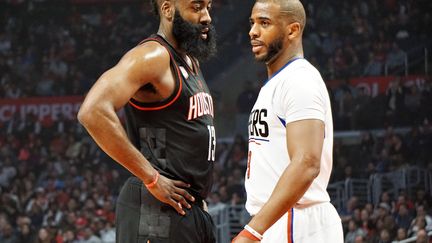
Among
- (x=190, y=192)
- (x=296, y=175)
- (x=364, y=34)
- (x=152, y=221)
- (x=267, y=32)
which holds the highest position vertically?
(x=364, y=34)

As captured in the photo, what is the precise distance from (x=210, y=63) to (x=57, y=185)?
4.56 meters

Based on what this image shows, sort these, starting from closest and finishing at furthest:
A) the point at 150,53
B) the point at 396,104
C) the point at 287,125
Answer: the point at 287,125, the point at 150,53, the point at 396,104

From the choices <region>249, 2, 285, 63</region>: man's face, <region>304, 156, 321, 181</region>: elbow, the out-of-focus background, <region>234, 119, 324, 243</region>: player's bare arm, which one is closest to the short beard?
<region>249, 2, 285, 63</region>: man's face

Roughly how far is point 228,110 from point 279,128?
38.3 feet

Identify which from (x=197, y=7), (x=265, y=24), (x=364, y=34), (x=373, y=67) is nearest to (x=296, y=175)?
(x=265, y=24)

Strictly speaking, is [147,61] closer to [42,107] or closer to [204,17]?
[204,17]

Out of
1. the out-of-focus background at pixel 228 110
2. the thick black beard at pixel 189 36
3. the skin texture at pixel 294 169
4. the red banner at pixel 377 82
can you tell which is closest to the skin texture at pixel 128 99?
the thick black beard at pixel 189 36

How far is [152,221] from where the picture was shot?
133 inches

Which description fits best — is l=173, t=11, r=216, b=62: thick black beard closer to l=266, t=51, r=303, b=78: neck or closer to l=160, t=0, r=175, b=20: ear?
l=160, t=0, r=175, b=20: ear

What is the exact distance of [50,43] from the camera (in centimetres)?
1673

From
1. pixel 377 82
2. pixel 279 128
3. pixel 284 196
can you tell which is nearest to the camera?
pixel 284 196

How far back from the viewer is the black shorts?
3373mm

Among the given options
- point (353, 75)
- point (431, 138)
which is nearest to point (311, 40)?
point (353, 75)

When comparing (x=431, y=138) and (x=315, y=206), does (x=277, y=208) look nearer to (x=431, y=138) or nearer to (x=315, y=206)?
(x=315, y=206)
